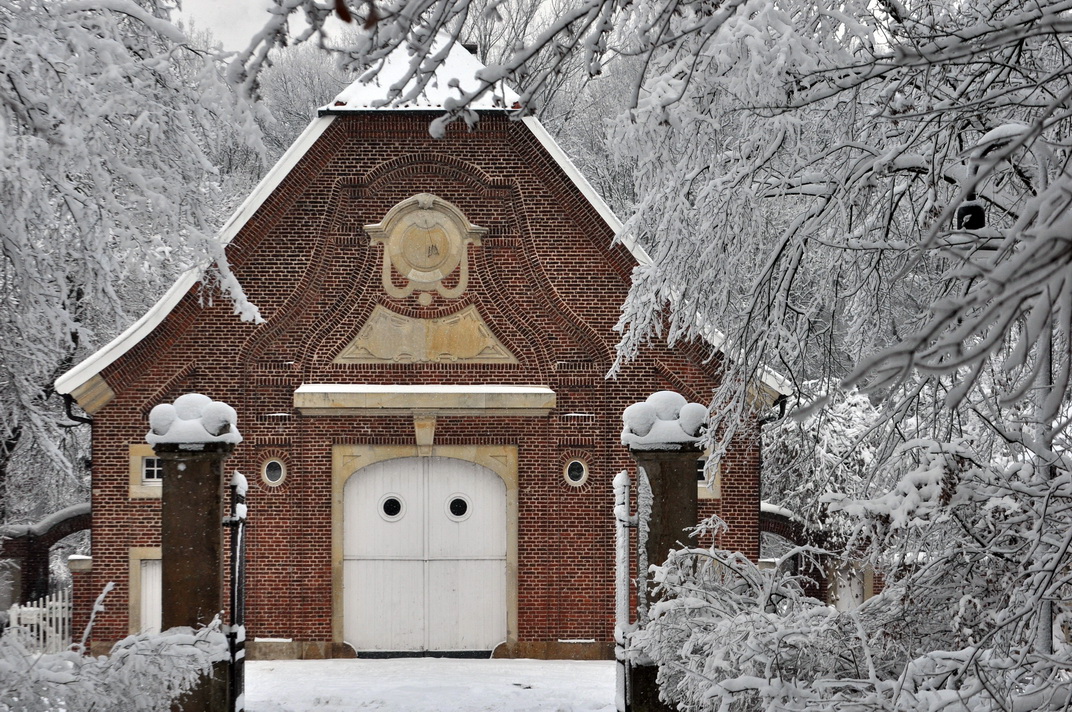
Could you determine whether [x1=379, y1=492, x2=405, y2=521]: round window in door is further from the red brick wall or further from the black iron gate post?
the black iron gate post

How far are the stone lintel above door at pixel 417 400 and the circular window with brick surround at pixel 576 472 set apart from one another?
755mm

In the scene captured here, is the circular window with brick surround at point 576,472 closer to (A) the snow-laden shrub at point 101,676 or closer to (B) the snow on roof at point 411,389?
(B) the snow on roof at point 411,389

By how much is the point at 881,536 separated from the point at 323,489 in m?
9.54

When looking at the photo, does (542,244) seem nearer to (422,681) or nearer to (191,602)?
(422,681)

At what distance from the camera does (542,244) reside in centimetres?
1406

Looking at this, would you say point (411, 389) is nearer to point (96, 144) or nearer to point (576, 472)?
point (576, 472)

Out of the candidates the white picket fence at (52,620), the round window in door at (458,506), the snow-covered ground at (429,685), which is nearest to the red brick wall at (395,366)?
the white picket fence at (52,620)

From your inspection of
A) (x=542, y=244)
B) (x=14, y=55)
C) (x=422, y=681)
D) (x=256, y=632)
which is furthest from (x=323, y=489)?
(x=14, y=55)

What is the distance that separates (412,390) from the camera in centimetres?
1370

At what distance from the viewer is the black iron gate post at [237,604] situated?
9.56 metres

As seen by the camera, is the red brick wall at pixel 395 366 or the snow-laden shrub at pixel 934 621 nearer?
the snow-laden shrub at pixel 934 621

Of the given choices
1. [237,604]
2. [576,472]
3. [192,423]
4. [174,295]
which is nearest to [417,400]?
[576,472]

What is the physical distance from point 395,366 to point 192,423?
481 cm

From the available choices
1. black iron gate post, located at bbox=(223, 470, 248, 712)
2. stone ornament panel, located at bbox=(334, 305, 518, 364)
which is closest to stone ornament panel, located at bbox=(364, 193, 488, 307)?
stone ornament panel, located at bbox=(334, 305, 518, 364)
